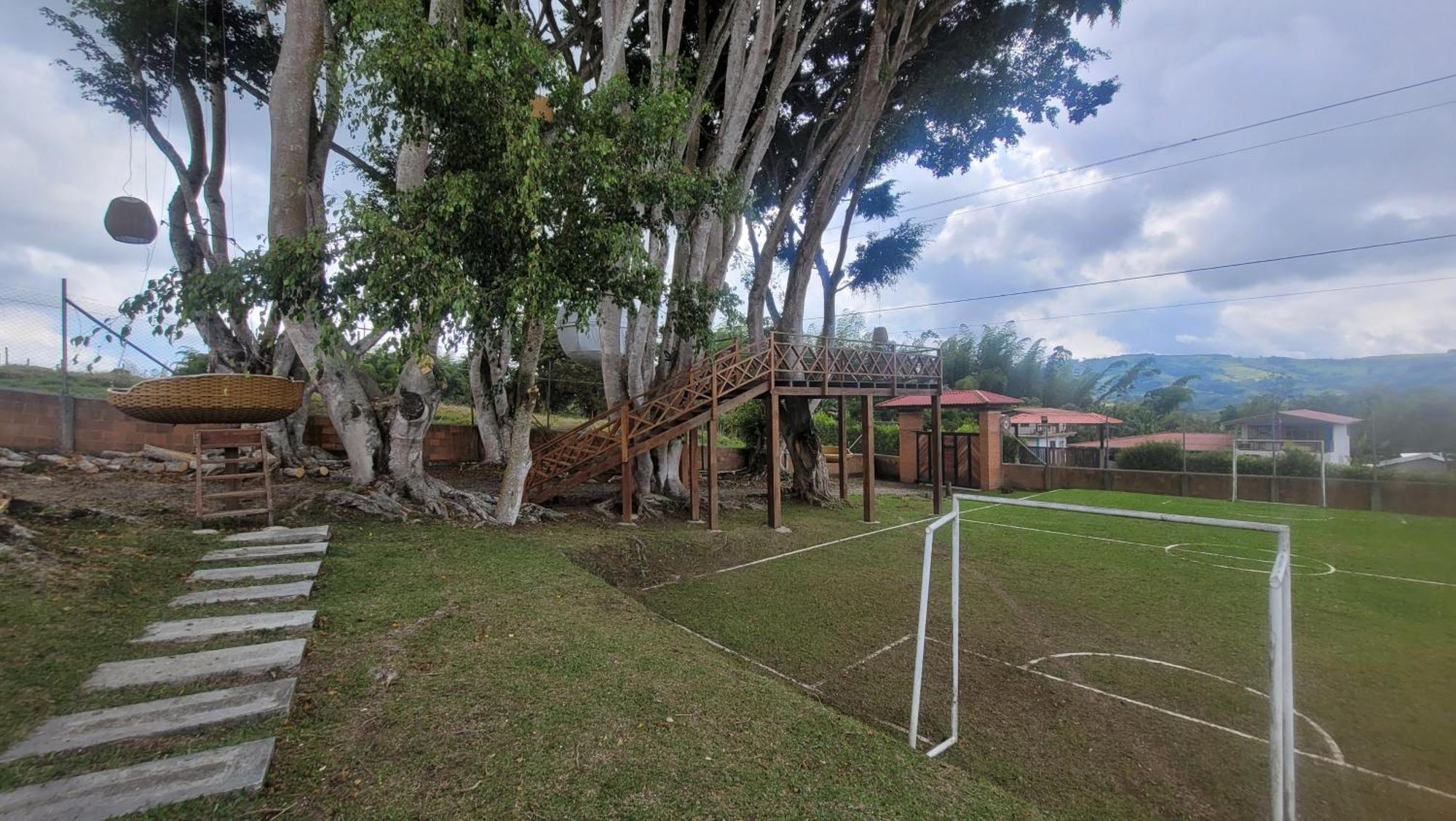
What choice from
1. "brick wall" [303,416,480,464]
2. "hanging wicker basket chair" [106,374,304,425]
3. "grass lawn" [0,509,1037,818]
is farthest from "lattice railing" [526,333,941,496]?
"grass lawn" [0,509,1037,818]

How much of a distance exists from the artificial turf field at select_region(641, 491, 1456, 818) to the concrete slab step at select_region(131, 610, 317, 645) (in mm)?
2918

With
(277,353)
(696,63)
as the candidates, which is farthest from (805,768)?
(696,63)

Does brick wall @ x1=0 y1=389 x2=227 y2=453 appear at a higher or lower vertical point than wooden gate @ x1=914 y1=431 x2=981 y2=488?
higher

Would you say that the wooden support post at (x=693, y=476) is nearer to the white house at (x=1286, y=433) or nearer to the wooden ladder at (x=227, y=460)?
the wooden ladder at (x=227, y=460)

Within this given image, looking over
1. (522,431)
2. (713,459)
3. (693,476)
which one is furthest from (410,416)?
(693,476)

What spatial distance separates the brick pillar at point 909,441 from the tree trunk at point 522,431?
14.4 meters

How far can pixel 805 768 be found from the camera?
2723 millimetres

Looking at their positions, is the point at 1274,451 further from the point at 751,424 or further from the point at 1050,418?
the point at 751,424

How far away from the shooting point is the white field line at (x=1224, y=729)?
313 centimetres

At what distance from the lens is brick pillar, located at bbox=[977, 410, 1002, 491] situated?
17922 mm

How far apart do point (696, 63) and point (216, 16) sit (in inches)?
305

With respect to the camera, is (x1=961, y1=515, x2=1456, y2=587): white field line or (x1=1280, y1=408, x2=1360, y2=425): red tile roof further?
(x1=961, y1=515, x2=1456, y2=587): white field line

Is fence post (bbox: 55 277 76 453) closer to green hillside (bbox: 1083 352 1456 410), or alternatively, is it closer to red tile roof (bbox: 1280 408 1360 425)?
green hillside (bbox: 1083 352 1456 410)

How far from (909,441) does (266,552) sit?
1754 centimetres
